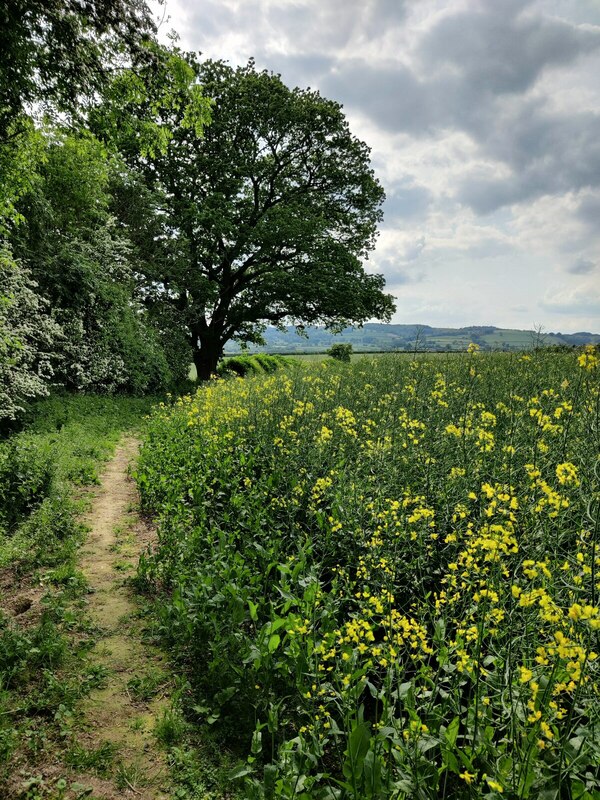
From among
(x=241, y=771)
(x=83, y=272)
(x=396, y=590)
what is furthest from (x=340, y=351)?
(x=241, y=771)

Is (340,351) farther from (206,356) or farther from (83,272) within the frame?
(83,272)

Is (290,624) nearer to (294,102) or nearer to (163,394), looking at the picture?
(163,394)

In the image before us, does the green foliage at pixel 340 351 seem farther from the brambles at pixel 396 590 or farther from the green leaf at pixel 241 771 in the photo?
the green leaf at pixel 241 771

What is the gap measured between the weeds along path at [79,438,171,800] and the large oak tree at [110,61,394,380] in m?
15.6

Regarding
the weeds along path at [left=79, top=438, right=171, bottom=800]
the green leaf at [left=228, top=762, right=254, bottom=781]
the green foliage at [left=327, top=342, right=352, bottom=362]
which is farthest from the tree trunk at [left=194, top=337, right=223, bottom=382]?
the green leaf at [left=228, top=762, right=254, bottom=781]

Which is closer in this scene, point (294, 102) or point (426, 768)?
point (426, 768)

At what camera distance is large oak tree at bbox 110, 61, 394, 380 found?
20.0 m

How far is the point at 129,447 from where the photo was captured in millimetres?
11453

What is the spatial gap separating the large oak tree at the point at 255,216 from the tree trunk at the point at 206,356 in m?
0.05

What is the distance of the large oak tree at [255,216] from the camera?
787 inches

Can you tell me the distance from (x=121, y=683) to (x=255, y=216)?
2112 centimetres

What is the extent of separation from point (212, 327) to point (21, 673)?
804 inches

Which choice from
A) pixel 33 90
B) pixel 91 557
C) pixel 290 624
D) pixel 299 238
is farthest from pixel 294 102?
pixel 290 624

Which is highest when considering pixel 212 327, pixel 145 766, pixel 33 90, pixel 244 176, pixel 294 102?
pixel 294 102
